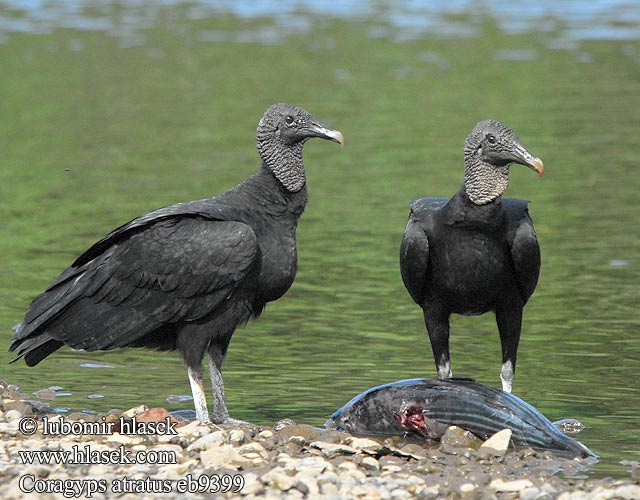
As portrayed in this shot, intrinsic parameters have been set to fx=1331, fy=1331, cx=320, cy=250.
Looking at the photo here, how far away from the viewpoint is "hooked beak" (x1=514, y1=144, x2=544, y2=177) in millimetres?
6422

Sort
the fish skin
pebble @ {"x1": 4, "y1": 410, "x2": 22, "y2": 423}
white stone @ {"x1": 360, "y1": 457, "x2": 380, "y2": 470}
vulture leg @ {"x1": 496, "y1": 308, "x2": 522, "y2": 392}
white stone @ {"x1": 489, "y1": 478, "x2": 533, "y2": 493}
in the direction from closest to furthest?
white stone @ {"x1": 489, "y1": 478, "x2": 533, "y2": 493}
white stone @ {"x1": 360, "y1": 457, "x2": 380, "y2": 470}
the fish skin
pebble @ {"x1": 4, "y1": 410, "x2": 22, "y2": 423}
vulture leg @ {"x1": 496, "y1": 308, "x2": 522, "y2": 392}

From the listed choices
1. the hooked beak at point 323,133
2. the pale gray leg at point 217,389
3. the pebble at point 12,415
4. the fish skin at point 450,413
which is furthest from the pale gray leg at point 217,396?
the hooked beak at point 323,133

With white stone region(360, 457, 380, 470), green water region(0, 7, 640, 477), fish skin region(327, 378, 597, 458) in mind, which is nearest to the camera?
white stone region(360, 457, 380, 470)

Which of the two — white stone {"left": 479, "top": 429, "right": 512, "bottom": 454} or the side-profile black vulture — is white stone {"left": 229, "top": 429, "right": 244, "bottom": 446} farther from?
the side-profile black vulture

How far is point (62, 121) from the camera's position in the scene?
16.8 meters

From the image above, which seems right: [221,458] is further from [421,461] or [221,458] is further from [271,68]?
[271,68]

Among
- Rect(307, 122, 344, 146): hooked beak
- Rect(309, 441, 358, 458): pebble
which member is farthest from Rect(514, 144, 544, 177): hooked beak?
Rect(309, 441, 358, 458): pebble

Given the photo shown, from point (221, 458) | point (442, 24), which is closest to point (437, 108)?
point (442, 24)

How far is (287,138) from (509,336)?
4.97ft

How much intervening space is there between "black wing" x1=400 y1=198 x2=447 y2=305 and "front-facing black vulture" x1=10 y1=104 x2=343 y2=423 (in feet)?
1.88

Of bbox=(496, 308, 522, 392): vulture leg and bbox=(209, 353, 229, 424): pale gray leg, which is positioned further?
bbox=(496, 308, 522, 392): vulture leg

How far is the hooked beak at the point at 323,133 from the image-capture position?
6.58 meters

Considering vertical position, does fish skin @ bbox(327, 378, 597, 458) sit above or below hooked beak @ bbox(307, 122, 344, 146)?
below

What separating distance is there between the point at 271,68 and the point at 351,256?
10.5 m
